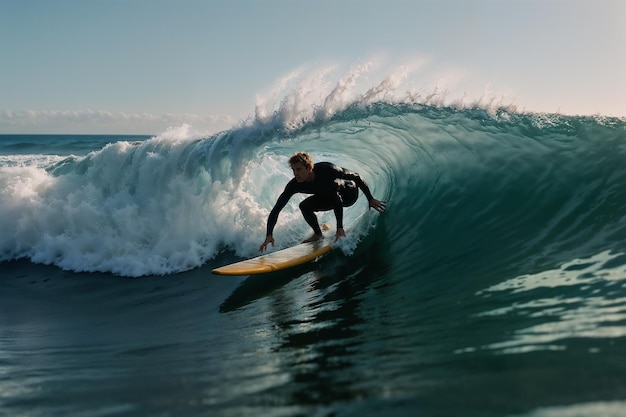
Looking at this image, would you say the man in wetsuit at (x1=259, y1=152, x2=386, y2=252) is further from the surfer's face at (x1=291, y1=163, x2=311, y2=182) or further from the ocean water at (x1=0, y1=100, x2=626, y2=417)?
the ocean water at (x1=0, y1=100, x2=626, y2=417)

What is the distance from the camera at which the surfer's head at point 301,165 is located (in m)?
6.27

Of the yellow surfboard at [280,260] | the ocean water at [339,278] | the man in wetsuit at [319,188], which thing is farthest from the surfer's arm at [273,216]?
the ocean water at [339,278]

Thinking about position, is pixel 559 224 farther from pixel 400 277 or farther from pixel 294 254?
pixel 294 254

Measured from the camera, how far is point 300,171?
20.8 ft

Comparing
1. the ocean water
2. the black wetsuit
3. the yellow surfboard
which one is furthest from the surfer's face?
the ocean water

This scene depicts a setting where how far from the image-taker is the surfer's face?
6293mm

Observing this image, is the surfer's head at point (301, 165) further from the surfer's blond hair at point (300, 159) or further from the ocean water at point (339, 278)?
the ocean water at point (339, 278)

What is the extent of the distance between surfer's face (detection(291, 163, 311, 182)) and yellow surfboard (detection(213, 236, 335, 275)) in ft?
3.32

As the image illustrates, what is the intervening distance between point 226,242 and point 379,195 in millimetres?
3150

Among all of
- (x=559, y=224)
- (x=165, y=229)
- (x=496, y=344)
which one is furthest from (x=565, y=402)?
(x=165, y=229)

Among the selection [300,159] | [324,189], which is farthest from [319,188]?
[300,159]

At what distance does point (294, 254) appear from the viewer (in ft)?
22.7

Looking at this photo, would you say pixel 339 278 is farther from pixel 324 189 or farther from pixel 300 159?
pixel 300 159

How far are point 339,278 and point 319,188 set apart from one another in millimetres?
1370
